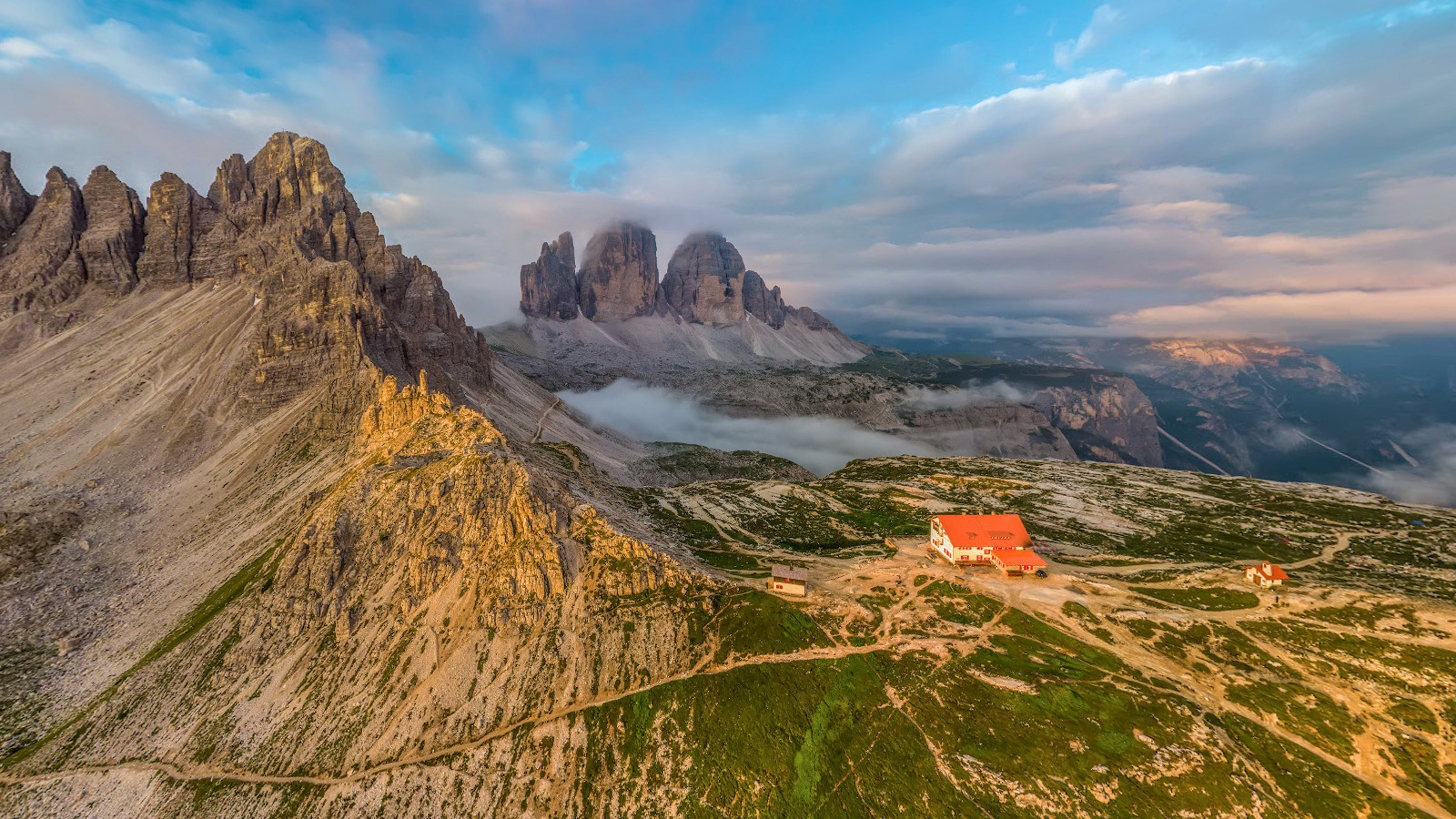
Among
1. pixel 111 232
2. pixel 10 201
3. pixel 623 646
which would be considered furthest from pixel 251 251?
pixel 623 646

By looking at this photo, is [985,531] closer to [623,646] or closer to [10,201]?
[623,646]

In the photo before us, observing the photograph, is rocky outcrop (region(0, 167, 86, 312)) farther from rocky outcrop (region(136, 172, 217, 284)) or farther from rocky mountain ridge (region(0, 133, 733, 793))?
rocky outcrop (region(136, 172, 217, 284))

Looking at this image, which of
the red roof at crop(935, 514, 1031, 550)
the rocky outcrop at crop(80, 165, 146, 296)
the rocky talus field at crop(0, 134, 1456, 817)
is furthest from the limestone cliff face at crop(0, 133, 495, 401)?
the red roof at crop(935, 514, 1031, 550)

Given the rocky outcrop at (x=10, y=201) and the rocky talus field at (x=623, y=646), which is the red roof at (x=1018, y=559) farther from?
the rocky outcrop at (x=10, y=201)

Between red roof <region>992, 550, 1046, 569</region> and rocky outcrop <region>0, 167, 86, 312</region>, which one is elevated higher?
rocky outcrop <region>0, 167, 86, 312</region>

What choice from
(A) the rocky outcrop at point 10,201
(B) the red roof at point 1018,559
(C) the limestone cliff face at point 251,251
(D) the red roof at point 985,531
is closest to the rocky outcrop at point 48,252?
(C) the limestone cliff face at point 251,251

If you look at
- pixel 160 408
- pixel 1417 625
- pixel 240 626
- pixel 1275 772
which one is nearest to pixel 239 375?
pixel 160 408

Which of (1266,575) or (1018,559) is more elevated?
(1266,575)
